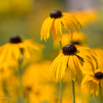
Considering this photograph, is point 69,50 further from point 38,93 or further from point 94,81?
point 38,93

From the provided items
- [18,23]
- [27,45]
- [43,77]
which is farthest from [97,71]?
[18,23]

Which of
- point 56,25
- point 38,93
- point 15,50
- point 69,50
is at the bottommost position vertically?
point 38,93

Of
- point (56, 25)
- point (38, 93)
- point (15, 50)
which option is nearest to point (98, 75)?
point (56, 25)

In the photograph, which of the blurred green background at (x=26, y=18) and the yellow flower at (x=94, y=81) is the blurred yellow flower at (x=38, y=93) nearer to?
the yellow flower at (x=94, y=81)

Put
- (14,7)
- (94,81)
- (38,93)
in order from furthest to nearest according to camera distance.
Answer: (14,7), (38,93), (94,81)

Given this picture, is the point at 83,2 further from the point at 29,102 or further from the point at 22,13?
the point at 29,102

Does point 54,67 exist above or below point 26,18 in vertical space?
above
